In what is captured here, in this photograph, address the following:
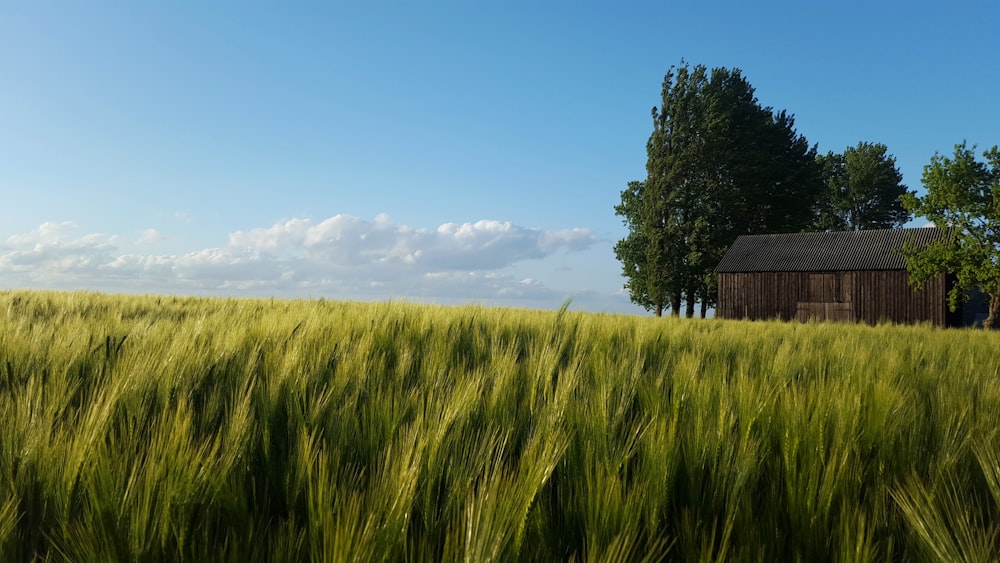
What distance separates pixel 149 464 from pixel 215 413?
0.81 metres

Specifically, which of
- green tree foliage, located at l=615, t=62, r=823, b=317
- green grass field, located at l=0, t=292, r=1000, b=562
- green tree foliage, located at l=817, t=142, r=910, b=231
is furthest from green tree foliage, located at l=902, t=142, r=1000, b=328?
green grass field, located at l=0, t=292, r=1000, b=562

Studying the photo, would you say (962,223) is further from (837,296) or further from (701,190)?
(701,190)

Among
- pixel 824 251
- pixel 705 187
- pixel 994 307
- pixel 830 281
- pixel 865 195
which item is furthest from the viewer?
pixel 865 195

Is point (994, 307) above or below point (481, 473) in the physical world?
above

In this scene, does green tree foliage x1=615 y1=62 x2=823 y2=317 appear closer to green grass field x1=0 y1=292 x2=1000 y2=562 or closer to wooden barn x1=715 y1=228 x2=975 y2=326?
wooden barn x1=715 y1=228 x2=975 y2=326

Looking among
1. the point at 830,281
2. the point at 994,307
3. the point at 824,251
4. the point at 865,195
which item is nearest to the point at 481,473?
the point at 830,281

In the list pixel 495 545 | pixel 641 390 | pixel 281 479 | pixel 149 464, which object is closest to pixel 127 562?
pixel 149 464

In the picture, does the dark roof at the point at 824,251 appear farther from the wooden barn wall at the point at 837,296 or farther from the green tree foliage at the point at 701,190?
the green tree foliage at the point at 701,190

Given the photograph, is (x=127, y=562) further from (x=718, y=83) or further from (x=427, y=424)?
(x=718, y=83)

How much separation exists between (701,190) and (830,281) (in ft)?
31.2

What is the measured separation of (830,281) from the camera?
2739cm

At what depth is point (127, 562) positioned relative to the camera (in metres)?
0.92

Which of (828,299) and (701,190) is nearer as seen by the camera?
(828,299)

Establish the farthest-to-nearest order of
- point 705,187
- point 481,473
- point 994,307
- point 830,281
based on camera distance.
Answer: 1. point 705,187
2. point 830,281
3. point 994,307
4. point 481,473
